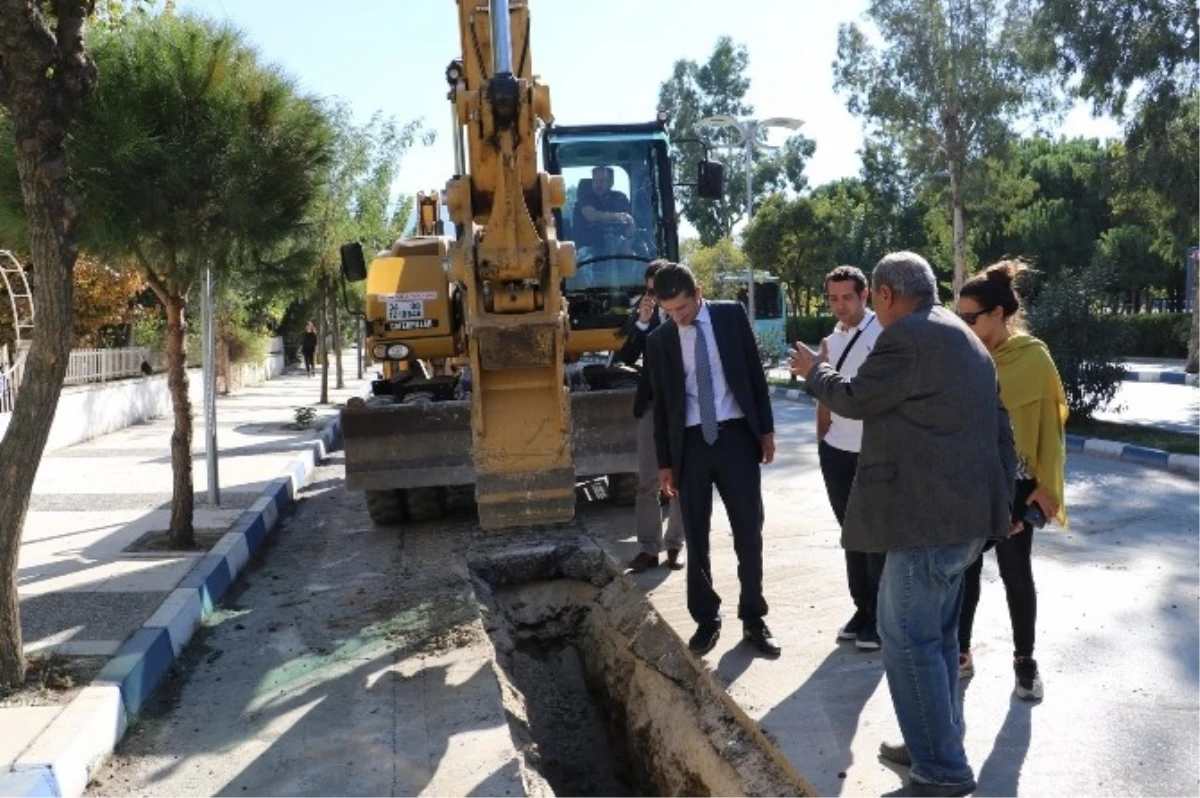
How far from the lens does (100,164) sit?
7.31 meters

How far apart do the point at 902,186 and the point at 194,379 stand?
28.5 metres

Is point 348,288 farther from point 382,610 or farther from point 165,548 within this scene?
point 382,610

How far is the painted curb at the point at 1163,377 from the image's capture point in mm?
22234

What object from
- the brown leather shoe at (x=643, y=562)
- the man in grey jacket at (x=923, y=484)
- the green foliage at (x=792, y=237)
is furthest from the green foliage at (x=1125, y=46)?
the man in grey jacket at (x=923, y=484)

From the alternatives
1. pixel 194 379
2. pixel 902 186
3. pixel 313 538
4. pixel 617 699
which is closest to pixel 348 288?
pixel 194 379

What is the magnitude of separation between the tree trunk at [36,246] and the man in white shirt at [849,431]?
11.8ft

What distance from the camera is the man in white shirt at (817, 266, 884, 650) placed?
5457 millimetres

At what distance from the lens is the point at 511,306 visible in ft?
22.5

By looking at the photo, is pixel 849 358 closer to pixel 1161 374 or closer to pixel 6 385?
pixel 6 385

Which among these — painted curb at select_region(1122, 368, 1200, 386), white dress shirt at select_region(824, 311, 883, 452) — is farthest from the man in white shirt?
painted curb at select_region(1122, 368, 1200, 386)

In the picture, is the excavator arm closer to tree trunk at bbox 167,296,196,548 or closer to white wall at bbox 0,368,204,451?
tree trunk at bbox 167,296,196,548

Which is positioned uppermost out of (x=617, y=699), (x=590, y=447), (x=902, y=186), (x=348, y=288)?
(x=902, y=186)

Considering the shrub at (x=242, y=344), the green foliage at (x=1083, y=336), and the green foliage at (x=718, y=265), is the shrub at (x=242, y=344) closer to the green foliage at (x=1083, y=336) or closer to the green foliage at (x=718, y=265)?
the green foliage at (x=718, y=265)

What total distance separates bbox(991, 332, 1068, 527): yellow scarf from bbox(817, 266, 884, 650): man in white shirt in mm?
859
